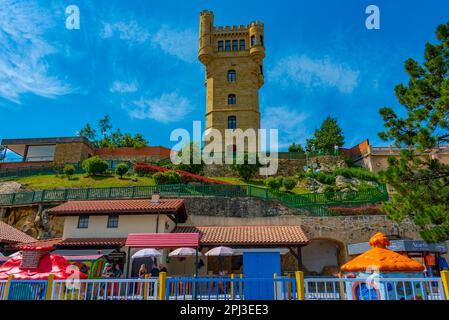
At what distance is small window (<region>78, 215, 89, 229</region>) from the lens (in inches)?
734

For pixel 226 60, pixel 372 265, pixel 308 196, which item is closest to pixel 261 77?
pixel 226 60

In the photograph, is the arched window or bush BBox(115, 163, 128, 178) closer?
bush BBox(115, 163, 128, 178)

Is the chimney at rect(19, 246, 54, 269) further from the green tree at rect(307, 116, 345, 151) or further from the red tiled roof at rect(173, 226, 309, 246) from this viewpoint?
the green tree at rect(307, 116, 345, 151)

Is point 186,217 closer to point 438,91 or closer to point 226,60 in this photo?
point 438,91

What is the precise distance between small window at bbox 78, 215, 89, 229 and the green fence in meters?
3.90

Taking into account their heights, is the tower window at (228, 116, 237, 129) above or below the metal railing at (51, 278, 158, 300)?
above

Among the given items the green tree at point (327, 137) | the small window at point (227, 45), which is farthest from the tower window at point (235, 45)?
the green tree at point (327, 137)

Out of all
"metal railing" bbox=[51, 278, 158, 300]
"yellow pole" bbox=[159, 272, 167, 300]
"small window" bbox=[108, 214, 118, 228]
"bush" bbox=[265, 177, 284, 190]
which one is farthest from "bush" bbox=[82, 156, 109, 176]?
"yellow pole" bbox=[159, 272, 167, 300]

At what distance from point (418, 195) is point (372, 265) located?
6.15m

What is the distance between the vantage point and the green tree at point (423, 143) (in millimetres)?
12234

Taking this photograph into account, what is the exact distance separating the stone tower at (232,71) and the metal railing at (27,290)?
36.9 meters

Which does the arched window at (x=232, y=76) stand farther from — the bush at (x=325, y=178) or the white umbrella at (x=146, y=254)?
the white umbrella at (x=146, y=254)

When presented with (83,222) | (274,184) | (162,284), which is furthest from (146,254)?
(274,184)

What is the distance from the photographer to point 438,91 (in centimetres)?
1338
